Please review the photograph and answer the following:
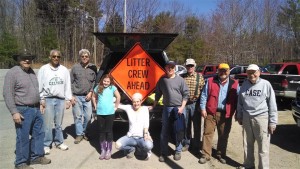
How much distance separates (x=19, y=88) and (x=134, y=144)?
2.17m

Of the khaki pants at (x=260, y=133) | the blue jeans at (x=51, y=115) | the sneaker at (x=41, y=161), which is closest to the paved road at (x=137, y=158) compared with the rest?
the sneaker at (x=41, y=161)

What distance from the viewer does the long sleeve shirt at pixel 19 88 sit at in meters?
5.01

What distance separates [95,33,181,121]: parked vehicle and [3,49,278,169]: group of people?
43 cm

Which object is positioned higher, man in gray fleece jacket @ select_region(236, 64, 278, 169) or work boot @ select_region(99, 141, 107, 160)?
man in gray fleece jacket @ select_region(236, 64, 278, 169)

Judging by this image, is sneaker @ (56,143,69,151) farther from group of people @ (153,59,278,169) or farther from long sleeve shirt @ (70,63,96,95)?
group of people @ (153,59,278,169)

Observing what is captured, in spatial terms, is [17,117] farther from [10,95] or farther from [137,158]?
[137,158]

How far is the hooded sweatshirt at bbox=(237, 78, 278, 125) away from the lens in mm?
4980

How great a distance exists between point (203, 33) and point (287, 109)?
3949cm

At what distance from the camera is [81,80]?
686 centimetres

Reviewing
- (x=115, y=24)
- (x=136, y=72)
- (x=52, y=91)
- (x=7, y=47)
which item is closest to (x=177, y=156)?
(x=136, y=72)

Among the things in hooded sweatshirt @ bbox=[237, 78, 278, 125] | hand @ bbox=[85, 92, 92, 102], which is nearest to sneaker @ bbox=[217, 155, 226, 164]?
hooded sweatshirt @ bbox=[237, 78, 278, 125]

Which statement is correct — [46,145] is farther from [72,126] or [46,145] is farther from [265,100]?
[265,100]

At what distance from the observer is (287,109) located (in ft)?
40.7

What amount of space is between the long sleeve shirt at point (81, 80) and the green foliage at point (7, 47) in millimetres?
36379
